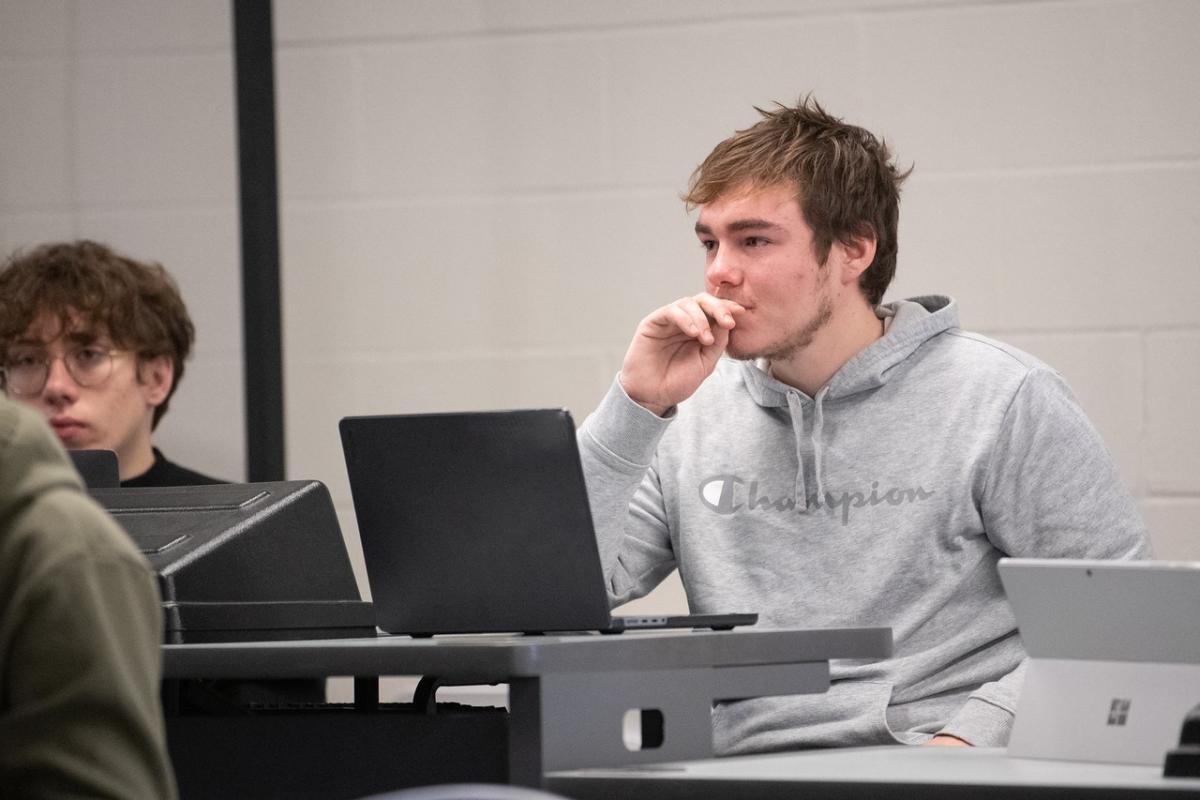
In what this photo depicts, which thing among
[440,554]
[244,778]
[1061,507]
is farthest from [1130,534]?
[244,778]

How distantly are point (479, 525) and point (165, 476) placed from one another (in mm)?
1567

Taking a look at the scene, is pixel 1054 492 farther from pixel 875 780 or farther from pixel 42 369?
pixel 42 369

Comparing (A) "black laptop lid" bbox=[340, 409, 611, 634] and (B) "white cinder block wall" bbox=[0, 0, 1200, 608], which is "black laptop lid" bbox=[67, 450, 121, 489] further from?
(B) "white cinder block wall" bbox=[0, 0, 1200, 608]

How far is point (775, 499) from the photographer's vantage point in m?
2.12

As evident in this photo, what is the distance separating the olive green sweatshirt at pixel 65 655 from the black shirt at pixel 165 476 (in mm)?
2083

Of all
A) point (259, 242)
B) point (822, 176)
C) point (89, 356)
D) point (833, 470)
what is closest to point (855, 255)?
point (822, 176)

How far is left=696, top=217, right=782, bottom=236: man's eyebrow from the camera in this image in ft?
7.35

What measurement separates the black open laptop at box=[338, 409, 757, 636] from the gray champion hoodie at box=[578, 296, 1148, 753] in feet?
1.58

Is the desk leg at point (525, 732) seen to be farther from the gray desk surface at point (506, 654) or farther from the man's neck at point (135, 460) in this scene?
the man's neck at point (135, 460)

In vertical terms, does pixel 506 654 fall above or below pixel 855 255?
below

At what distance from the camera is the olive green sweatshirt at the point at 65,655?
81 centimetres

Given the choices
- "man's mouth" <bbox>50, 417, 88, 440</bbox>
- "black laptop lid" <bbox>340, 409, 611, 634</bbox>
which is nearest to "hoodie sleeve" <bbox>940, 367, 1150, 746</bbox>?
"black laptop lid" <bbox>340, 409, 611, 634</bbox>

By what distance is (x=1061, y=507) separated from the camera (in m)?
1.98

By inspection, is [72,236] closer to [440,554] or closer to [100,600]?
[440,554]
